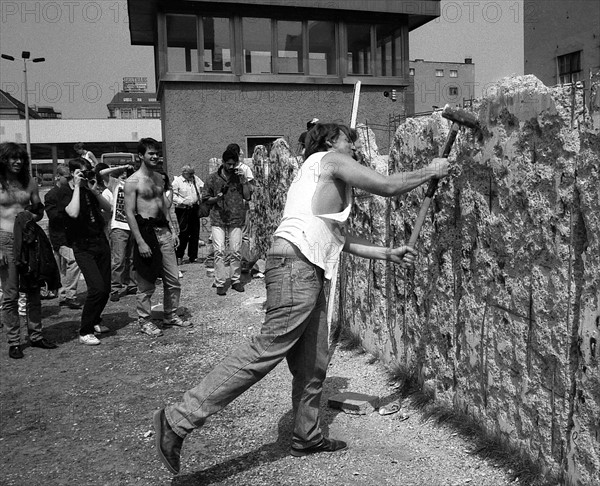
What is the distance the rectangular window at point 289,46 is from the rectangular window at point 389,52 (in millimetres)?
2544

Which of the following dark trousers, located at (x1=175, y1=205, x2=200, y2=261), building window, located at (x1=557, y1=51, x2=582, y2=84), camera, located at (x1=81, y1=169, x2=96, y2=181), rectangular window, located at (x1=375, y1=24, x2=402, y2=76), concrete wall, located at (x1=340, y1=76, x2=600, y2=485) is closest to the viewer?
concrete wall, located at (x1=340, y1=76, x2=600, y2=485)

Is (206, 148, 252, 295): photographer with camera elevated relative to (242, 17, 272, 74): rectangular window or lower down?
lower down

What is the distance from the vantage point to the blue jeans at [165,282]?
21.6ft

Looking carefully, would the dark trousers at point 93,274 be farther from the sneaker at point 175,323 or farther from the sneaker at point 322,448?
the sneaker at point 322,448

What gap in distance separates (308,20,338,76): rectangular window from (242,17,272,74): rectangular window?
1.28 m

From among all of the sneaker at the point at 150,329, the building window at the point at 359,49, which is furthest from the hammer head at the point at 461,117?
the building window at the point at 359,49

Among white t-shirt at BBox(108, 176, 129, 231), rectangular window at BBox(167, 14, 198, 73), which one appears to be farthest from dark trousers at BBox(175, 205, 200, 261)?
rectangular window at BBox(167, 14, 198, 73)

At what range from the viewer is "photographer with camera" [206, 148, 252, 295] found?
8406 millimetres

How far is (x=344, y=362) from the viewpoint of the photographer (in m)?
5.29

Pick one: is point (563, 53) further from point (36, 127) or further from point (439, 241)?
point (36, 127)

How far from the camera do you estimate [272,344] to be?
3385 millimetres

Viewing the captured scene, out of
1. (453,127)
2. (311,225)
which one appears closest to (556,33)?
(453,127)

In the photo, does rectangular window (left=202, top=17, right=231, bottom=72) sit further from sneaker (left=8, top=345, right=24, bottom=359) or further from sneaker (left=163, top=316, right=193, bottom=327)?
sneaker (left=8, top=345, right=24, bottom=359)

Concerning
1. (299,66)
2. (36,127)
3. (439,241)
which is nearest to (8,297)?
(439,241)
